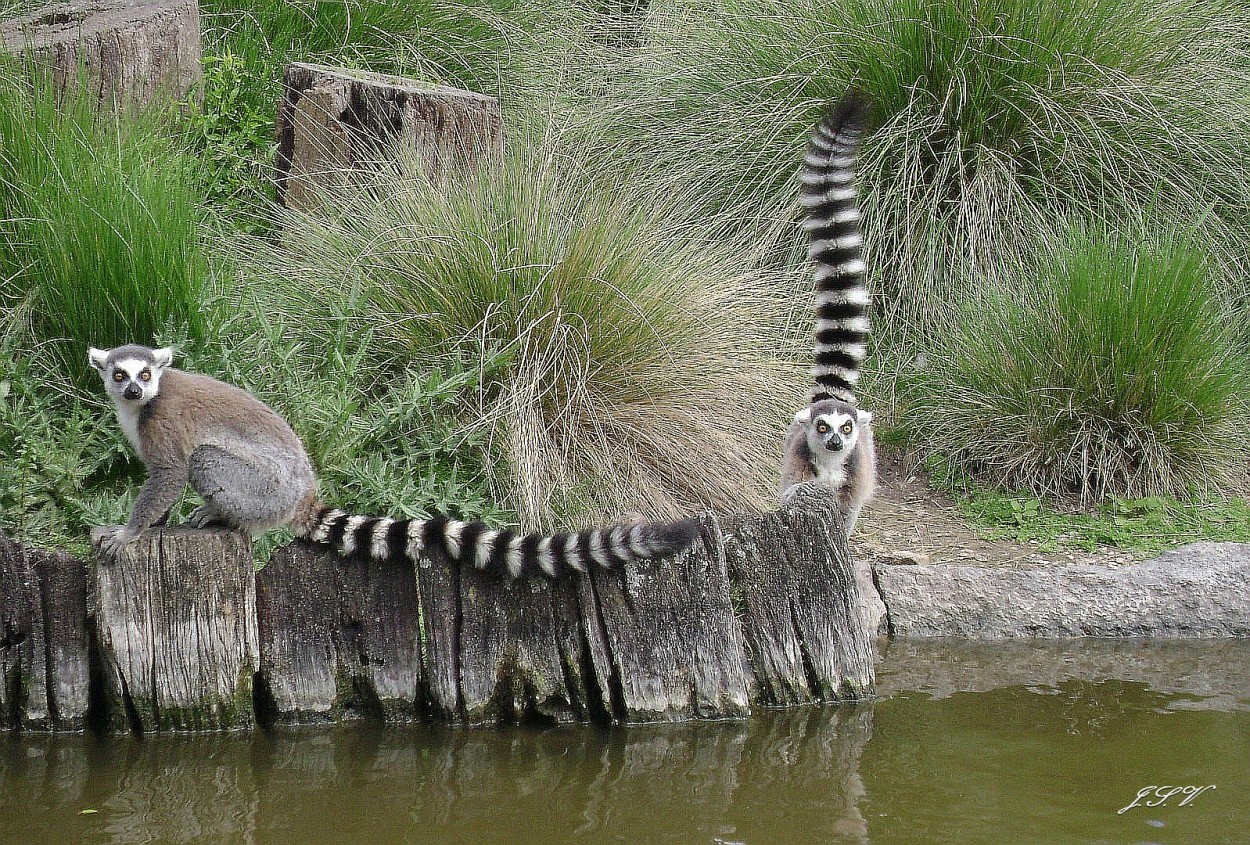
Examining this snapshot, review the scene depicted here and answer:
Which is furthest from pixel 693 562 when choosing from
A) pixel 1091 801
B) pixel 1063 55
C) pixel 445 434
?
pixel 1063 55

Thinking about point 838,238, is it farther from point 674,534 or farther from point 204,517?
point 204,517

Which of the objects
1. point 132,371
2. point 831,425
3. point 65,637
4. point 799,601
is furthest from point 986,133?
point 65,637

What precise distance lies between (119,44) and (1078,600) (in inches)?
219

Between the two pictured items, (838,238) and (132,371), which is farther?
(838,238)

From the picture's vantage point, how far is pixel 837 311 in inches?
185

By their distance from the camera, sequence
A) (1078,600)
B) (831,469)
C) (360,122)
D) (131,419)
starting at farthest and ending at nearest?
(360,122) < (1078,600) < (831,469) < (131,419)

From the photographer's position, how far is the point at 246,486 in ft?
12.0

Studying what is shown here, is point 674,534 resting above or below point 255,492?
below

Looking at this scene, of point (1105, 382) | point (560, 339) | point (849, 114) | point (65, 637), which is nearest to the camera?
point (65, 637)

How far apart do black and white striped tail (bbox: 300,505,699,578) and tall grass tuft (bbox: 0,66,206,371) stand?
5.79ft

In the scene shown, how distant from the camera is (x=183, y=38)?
680 cm

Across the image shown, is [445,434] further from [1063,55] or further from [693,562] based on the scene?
[1063,55]

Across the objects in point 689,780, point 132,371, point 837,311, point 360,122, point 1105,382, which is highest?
point 360,122

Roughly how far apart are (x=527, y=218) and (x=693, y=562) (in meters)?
2.21
